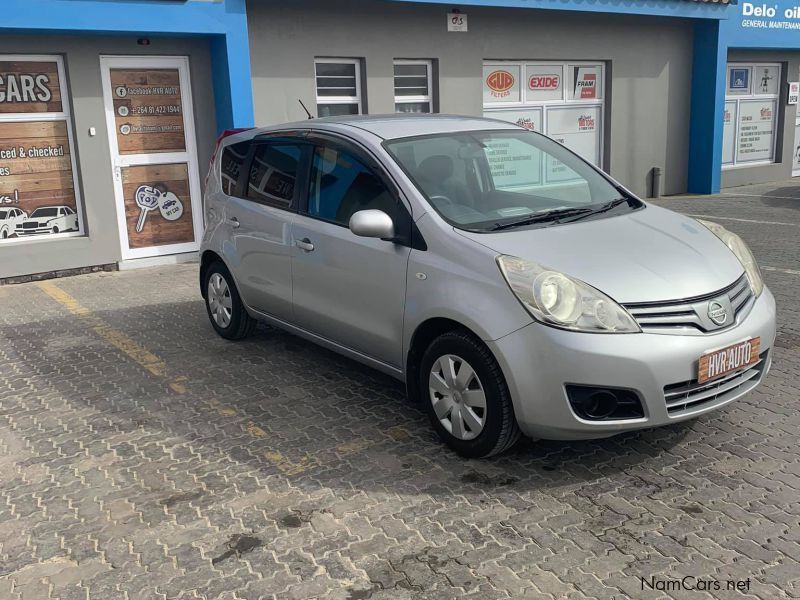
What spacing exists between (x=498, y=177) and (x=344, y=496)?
2.23 metres

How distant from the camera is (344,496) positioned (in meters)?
3.68

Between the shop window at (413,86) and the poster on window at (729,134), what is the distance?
25.1 ft

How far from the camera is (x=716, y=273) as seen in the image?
3.84 metres

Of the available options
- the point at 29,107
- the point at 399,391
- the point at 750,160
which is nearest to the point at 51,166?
the point at 29,107

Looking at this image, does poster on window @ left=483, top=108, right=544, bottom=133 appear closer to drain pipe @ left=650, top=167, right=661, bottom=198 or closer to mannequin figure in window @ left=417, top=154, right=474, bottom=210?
drain pipe @ left=650, top=167, right=661, bottom=198

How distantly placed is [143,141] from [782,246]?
324 inches

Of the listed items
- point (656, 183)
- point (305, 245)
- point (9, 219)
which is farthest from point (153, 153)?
point (656, 183)

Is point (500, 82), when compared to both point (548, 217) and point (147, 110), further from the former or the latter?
point (548, 217)

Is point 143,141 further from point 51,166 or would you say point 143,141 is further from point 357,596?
point 357,596

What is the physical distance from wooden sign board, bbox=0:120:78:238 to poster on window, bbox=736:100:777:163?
45.4 ft

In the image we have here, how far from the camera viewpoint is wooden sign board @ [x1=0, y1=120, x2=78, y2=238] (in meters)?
8.98

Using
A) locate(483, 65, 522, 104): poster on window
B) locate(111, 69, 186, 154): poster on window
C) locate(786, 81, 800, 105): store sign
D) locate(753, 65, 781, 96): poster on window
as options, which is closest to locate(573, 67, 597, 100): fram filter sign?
locate(483, 65, 522, 104): poster on window

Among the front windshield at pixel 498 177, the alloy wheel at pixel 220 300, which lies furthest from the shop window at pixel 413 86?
the front windshield at pixel 498 177

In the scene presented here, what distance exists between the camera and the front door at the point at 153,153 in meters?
9.53
